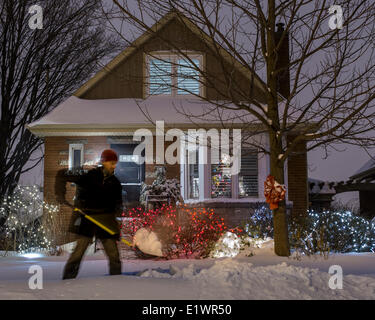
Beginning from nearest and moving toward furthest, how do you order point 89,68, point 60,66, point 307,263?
1. point 307,263
2. point 60,66
3. point 89,68

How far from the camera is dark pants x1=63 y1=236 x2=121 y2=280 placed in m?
5.48

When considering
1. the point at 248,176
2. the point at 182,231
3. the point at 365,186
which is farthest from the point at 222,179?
the point at 365,186

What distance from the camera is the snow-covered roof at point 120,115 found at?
13.4 meters

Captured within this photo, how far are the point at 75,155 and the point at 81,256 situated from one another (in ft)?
30.0

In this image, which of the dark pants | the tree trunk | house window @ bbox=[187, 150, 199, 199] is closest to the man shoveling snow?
the dark pants

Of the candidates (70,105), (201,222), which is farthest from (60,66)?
(201,222)

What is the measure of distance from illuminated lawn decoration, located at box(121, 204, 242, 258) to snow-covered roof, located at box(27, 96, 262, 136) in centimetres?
422

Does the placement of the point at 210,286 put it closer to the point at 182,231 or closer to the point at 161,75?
the point at 182,231

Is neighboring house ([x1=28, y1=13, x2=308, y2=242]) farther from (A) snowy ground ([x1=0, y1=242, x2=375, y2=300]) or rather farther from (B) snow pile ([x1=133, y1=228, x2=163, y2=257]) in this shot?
(A) snowy ground ([x1=0, y1=242, x2=375, y2=300])

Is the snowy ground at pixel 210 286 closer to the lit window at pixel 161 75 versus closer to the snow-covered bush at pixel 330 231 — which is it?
the lit window at pixel 161 75

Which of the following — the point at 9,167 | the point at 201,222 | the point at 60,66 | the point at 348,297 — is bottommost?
the point at 348,297

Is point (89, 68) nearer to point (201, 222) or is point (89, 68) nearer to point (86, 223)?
point (201, 222)
